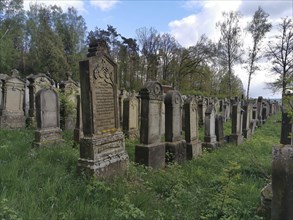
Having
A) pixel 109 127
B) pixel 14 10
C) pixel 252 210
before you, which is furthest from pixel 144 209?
pixel 14 10

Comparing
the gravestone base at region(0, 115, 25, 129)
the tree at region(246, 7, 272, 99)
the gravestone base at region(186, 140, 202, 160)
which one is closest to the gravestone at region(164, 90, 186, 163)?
the gravestone base at region(186, 140, 202, 160)

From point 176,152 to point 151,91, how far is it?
1752 millimetres

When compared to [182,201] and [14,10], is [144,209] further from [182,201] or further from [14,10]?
[14,10]

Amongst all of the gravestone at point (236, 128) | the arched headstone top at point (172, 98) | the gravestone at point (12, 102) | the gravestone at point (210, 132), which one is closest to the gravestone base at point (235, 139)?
the gravestone at point (236, 128)

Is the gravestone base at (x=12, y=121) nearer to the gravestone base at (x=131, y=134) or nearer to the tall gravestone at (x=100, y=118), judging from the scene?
the gravestone base at (x=131, y=134)

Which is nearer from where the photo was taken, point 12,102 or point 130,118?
point 130,118

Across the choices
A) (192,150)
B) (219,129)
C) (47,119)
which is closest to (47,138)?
(47,119)

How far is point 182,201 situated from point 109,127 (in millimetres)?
2176

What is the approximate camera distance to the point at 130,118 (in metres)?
11.2

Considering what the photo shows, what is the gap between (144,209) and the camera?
163 inches

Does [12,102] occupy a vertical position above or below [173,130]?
above

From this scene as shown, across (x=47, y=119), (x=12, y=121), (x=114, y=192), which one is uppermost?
(x=47, y=119)

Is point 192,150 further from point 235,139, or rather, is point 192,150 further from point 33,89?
point 33,89

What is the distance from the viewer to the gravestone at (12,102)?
11.6m
